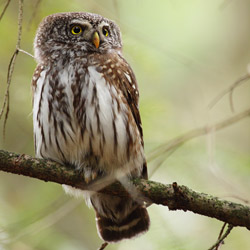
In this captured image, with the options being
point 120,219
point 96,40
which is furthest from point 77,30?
point 120,219

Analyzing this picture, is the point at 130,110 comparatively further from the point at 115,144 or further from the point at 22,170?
the point at 22,170

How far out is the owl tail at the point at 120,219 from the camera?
372cm

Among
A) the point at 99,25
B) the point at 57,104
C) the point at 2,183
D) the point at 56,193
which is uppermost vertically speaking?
the point at 99,25

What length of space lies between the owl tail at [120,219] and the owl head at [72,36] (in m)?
1.13

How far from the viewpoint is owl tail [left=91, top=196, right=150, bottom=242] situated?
146 inches

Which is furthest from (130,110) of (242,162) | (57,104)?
(242,162)

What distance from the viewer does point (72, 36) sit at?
3.82 m

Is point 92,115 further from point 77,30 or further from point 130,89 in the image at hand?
point 77,30

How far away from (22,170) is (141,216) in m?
1.16

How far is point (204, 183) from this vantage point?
4363 mm

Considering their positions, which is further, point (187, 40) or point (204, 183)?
point (187, 40)

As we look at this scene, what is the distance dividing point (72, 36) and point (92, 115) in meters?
0.80

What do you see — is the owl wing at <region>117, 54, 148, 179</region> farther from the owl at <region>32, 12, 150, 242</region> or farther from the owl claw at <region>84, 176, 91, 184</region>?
the owl claw at <region>84, 176, 91, 184</region>

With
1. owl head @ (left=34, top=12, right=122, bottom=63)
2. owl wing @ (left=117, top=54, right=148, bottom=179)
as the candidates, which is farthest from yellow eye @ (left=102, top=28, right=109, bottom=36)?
owl wing @ (left=117, top=54, right=148, bottom=179)
